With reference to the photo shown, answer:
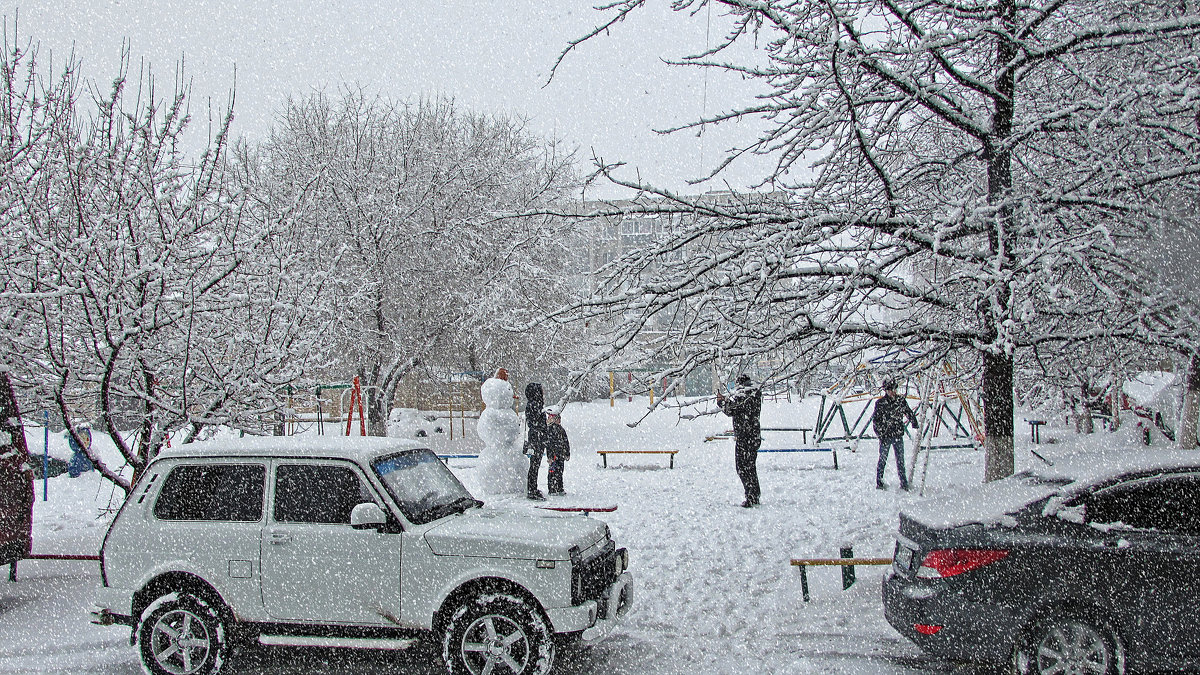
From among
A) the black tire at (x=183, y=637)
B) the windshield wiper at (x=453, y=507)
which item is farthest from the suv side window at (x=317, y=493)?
the black tire at (x=183, y=637)

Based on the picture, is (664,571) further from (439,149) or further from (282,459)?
(439,149)

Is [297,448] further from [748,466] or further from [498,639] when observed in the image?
[748,466]

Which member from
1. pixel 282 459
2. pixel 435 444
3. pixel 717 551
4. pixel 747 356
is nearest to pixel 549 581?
pixel 282 459

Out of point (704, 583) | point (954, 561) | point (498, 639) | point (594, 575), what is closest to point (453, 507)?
point (498, 639)

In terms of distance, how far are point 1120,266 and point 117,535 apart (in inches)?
320

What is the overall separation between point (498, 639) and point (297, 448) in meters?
2.03

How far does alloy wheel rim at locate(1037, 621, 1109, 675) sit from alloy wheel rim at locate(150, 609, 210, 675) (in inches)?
217

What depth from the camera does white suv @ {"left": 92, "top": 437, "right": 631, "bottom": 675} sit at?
4879mm

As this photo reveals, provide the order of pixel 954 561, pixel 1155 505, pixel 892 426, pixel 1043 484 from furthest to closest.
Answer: pixel 892 426 < pixel 1043 484 < pixel 954 561 < pixel 1155 505

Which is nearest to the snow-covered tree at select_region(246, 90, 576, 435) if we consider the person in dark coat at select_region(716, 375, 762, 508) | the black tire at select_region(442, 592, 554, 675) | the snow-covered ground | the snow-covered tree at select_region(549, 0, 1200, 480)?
the snow-covered ground

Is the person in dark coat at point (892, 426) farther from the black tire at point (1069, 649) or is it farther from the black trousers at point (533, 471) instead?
the black tire at point (1069, 649)

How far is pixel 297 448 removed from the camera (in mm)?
5465

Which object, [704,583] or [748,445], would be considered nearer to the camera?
[704,583]

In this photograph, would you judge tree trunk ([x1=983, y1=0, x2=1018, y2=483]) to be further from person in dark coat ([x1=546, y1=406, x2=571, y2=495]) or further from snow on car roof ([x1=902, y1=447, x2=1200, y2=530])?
person in dark coat ([x1=546, y1=406, x2=571, y2=495])
